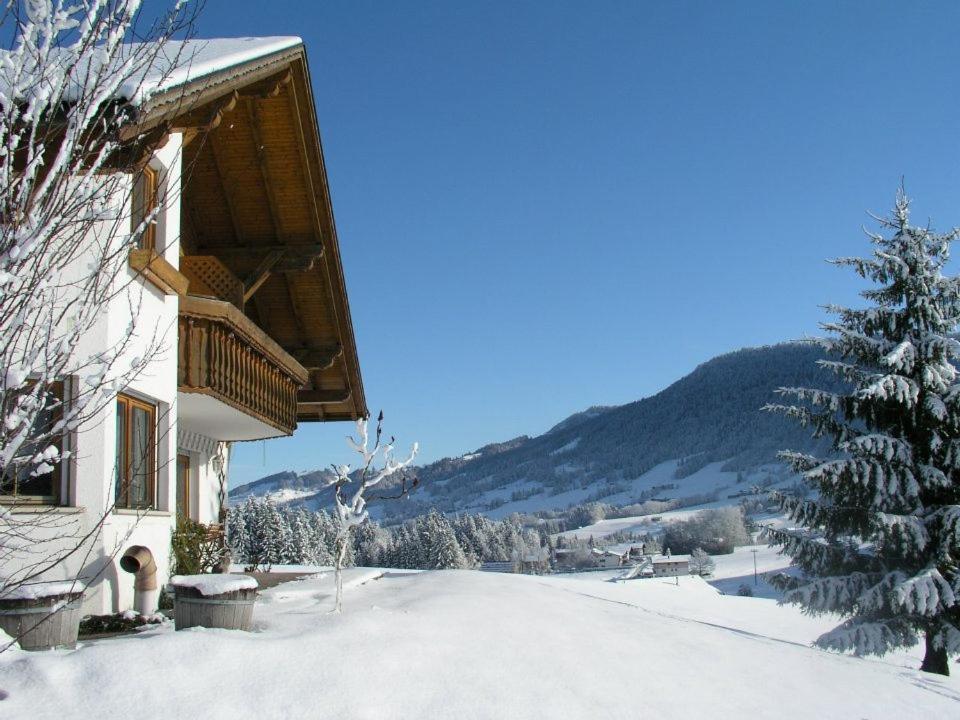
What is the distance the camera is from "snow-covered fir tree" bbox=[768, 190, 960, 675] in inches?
527

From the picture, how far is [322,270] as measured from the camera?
1520cm

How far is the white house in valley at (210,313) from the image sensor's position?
8047 mm

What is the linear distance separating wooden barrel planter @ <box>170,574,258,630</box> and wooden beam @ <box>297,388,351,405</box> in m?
11.3

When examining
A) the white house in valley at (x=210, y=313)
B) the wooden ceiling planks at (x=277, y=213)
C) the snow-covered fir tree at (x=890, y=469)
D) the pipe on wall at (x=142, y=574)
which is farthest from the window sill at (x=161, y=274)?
the snow-covered fir tree at (x=890, y=469)

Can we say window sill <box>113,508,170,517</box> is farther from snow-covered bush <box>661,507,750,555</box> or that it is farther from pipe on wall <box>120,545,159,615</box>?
snow-covered bush <box>661,507,750,555</box>

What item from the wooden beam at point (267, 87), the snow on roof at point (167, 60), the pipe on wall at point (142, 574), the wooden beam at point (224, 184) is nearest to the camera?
the snow on roof at point (167, 60)

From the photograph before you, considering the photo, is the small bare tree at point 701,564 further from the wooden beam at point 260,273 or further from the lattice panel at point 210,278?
the lattice panel at point 210,278

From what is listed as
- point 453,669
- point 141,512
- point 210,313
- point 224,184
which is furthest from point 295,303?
point 453,669

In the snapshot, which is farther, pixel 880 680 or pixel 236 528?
pixel 236 528

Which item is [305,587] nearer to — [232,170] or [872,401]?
[232,170]

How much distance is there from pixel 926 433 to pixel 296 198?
34.4ft

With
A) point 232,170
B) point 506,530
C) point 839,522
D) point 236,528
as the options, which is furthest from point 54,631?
point 506,530

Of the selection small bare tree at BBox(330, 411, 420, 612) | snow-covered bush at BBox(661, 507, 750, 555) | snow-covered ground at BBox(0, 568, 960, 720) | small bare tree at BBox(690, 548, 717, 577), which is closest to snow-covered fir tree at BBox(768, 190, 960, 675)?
snow-covered ground at BBox(0, 568, 960, 720)

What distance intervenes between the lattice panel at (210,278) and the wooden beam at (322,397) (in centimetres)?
538
